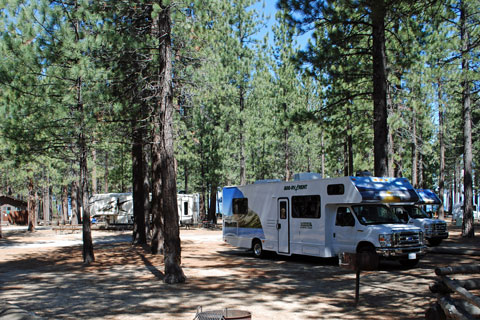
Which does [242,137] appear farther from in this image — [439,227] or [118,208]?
[439,227]

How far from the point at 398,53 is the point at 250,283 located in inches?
416

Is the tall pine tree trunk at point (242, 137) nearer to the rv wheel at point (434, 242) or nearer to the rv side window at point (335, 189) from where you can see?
the rv wheel at point (434, 242)

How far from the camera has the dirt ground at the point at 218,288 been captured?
8.48m

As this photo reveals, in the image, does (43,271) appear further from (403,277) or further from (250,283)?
(403,277)

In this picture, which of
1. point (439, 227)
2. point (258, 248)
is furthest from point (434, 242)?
point (258, 248)

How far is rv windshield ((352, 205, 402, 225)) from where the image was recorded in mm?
13508

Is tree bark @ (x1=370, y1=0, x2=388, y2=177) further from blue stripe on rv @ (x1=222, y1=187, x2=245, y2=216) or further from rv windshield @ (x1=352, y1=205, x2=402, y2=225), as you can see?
blue stripe on rv @ (x1=222, y1=187, x2=245, y2=216)

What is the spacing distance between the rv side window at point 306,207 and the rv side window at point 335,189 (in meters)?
0.58

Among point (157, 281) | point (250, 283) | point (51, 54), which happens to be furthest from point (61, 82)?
point (250, 283)

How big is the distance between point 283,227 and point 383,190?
13.0 feet

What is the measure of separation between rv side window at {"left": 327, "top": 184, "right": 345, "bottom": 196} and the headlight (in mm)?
1824

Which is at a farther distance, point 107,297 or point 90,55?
point 90,55

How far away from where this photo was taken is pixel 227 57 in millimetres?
32031

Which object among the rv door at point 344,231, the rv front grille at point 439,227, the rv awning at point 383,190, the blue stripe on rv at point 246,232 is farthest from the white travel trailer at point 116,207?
the rv awning at point 383,190
